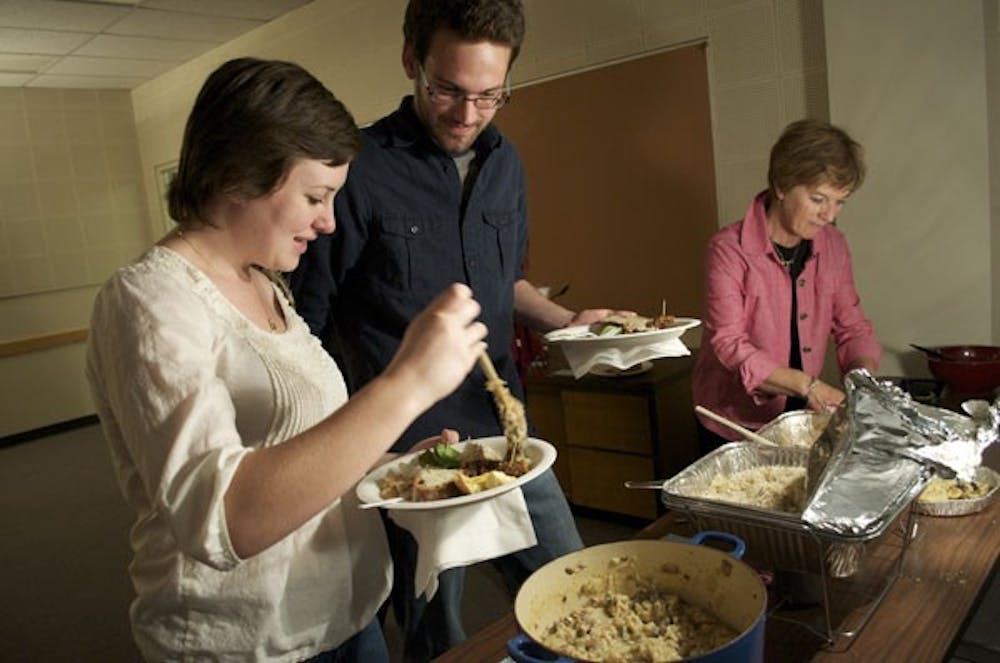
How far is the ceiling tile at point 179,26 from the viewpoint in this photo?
15.8 ft

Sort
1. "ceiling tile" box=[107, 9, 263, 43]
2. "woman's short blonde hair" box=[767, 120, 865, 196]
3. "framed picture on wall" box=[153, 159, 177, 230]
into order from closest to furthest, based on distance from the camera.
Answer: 1. "woman's short blonde hair" box=[767, 120, 865, 196]
2. "ceiling tile" box=[107, 9, 263, 43]
3. "framed picture on wall" box=[153, 159, 177, 230]

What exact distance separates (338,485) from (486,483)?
1.02 ft

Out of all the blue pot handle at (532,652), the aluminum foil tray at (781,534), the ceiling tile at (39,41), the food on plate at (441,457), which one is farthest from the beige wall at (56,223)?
the blue pot handle at (532,652)

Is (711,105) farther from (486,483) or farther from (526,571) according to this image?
(486,483)

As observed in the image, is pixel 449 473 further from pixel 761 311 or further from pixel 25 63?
pixel 25 63

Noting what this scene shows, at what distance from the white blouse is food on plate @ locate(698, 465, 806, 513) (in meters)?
0.55

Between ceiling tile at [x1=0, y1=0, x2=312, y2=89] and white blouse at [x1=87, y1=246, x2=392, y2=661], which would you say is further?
ceiling tile at [x1=0, y1=0, x2=312, y2=89]

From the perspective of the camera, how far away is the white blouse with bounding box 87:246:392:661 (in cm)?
83

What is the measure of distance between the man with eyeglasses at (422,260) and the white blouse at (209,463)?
35cm

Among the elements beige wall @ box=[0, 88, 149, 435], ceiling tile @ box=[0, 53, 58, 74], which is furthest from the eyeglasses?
beige wall @ box=[0, 88, 149, 435]

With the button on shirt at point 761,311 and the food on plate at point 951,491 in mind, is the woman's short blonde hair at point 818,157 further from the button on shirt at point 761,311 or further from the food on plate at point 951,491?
the food on plate at point 951,491

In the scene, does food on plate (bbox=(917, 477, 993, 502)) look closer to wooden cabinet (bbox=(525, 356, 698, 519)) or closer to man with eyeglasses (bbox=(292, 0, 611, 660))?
man with eyeglasses (bbox=(292, 0, 611, 660))

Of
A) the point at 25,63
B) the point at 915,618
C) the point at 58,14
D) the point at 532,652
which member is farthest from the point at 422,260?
the point at 25,63

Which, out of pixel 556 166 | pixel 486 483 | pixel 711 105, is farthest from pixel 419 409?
pixel 556 166
